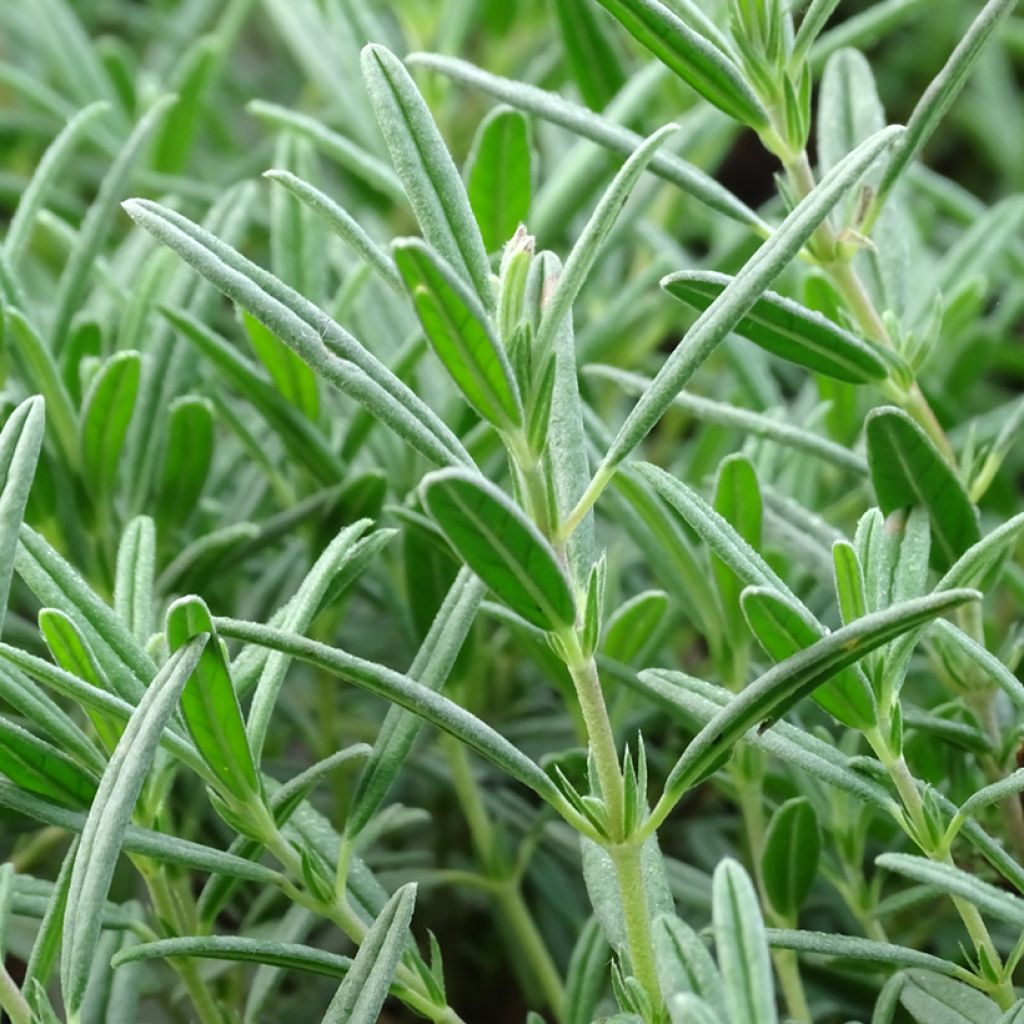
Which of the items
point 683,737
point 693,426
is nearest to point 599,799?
point 683,737

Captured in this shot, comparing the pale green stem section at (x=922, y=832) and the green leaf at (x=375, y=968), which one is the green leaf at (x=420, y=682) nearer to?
the green leaf at (x=375, y=968)

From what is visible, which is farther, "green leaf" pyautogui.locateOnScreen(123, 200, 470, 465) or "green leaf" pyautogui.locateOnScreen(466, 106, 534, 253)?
"green leaf" pyautogui.locateOnScreen(466, 106, 534, 253)

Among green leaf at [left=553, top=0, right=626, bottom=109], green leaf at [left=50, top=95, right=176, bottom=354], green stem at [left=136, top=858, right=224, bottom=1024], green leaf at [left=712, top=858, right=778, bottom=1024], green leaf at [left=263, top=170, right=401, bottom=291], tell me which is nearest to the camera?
green leaf at [left=712, top=858, right=778, bottom=1024]

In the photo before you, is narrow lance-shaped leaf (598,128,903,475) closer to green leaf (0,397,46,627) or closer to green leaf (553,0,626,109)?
green leaf (0,397,46,627)

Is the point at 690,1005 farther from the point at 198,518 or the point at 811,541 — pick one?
the point at 198,518

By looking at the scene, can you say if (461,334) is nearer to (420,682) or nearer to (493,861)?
(420,682)

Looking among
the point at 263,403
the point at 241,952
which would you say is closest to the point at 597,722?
the point at 241,952

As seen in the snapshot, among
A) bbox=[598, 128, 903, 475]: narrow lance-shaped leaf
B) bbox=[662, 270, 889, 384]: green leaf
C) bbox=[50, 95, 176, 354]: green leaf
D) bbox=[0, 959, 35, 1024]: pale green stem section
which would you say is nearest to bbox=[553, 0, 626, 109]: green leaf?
bbox=[50, 95, 176, 354]: green leaf
